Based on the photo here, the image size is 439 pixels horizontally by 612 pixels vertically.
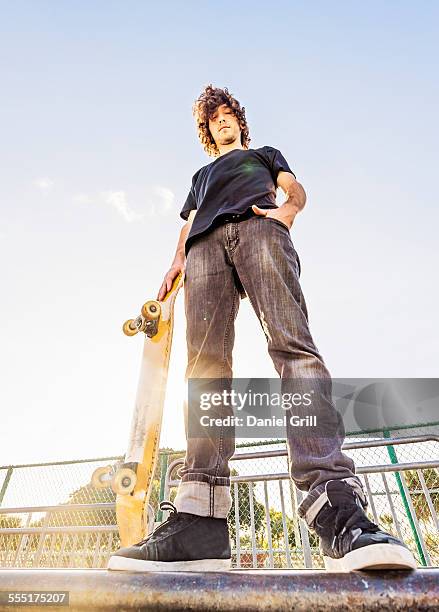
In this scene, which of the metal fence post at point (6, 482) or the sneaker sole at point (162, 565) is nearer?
the sneaker sole at point (162, 565)

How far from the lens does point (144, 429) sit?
70.2 inches

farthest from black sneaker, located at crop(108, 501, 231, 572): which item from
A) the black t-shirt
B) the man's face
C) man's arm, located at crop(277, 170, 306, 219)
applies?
the man's face

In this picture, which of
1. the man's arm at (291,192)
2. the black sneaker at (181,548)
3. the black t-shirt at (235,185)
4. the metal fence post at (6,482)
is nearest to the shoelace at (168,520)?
the black sneaker at (181,548)

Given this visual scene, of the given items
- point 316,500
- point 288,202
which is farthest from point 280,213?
point 316,500

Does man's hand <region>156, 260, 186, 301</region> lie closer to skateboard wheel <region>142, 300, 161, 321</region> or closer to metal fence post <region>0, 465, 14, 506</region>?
skateboard wheel <region>142, 300, 161, 321</region>

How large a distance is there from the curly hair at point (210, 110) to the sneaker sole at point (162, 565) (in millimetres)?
2143

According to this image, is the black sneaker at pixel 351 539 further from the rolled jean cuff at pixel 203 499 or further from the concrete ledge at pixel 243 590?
the rolled jean cuff at pixel 203 499

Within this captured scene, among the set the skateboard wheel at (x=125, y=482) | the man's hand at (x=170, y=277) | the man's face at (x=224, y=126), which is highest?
the man's face at (x=224, y=126)

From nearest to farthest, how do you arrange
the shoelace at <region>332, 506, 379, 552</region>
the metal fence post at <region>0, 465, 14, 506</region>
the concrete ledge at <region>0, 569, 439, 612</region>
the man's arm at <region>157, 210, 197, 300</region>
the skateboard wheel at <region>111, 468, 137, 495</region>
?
the concrete ledge at <region>0, 569, 439, 612</region> < the shoelace at <region>332, 506, 379, 552</region> < the skateboard wheel at <region>111, 468, 137, 495</region> < the man's arm at <region>157, 210, 197, 300</region> < the metal fence post at <region>0, 465, 14, 506</region>

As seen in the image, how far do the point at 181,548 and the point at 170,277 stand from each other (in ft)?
4.51

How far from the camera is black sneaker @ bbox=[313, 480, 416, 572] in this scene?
33.9 inches

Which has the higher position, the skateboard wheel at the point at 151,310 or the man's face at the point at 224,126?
the man's face at the point at 224,126

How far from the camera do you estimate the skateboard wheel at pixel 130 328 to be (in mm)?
2051

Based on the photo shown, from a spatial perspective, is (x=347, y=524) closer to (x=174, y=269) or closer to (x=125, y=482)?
(x=125, y=482)
